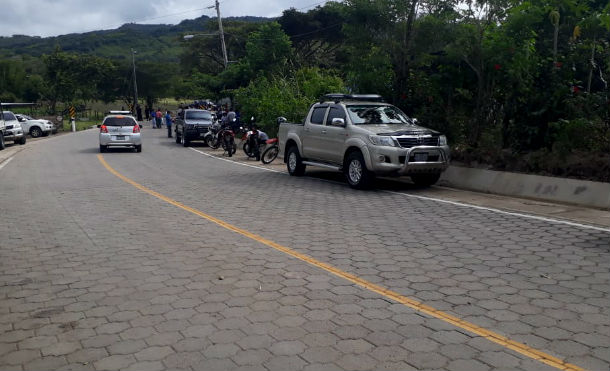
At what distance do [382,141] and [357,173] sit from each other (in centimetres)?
107

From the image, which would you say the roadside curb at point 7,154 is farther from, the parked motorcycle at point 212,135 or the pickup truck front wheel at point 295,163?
the pickup truck front wheel at point 295,163

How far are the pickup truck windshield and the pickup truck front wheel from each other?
2552 mm

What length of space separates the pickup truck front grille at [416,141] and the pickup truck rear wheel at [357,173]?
3.19ft

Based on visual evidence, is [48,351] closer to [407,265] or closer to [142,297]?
[142,297]

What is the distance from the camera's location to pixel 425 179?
13766 mm

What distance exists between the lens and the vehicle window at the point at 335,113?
14156mm

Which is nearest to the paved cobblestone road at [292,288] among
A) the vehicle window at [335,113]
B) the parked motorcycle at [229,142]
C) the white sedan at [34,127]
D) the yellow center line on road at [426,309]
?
the yellow center line on road at [426,309]

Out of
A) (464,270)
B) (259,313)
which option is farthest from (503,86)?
(259,313)

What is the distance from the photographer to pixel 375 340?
460cm

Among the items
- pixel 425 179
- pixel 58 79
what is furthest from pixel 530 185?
pixel 58 79

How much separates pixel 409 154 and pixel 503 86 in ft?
10.5

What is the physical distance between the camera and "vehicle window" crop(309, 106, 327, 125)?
49.1 feet

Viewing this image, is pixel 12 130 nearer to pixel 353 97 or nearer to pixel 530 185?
pixel 353 97

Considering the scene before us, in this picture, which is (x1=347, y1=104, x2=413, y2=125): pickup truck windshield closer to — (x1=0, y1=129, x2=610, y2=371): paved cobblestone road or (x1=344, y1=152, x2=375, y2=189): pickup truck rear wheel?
(x1=344, y1=152, x2=375, y2=189): pickup truck rear wheel
